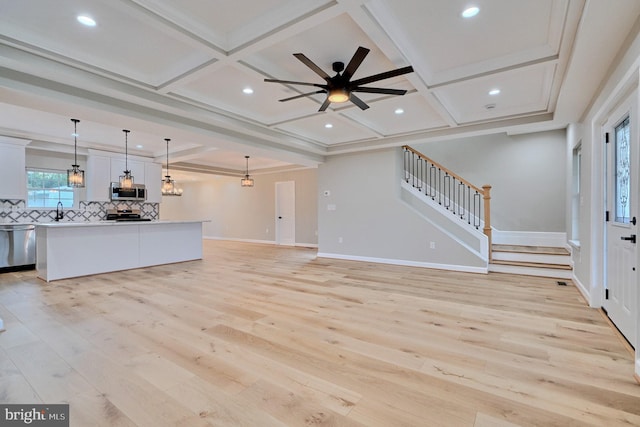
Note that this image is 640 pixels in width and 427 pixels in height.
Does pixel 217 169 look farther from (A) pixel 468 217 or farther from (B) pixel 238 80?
(A) pixel 468 217

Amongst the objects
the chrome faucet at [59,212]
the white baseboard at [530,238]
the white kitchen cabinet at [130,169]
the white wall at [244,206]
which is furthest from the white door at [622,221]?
the chrome faucet at [59,212]

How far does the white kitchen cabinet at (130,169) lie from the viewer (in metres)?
7.15

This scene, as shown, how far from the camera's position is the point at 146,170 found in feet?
25.1

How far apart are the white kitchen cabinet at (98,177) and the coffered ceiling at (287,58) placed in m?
1.88

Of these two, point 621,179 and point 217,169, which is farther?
point 217,169

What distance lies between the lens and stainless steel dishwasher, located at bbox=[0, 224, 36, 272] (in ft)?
18.9

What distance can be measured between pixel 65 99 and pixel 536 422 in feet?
16.0

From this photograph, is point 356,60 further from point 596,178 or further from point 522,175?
point 522,175

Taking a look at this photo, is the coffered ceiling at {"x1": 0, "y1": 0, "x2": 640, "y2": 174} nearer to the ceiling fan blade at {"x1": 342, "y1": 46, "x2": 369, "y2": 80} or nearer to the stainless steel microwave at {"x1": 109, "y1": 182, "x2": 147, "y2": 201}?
the ceiling fan blade at {"x1": 342, "y1": 46, "x2": 369, "y2": 80}

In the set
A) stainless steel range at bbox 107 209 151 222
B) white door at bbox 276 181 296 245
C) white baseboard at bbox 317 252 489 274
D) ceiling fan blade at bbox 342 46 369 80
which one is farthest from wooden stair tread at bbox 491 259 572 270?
stainless steel range at bbox 107 209 151 222

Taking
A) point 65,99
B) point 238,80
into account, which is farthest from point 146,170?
point 238,80

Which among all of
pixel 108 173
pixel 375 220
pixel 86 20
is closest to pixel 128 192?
pixel 108 173

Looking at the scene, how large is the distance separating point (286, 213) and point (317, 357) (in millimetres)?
7922

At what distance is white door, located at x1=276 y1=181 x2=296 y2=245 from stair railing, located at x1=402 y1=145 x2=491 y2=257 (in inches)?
159
